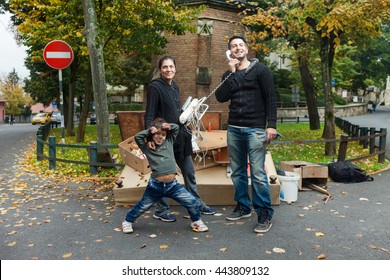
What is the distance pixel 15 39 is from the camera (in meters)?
25.9

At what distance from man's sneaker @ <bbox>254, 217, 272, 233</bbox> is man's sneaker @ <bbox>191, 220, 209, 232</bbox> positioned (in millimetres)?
616

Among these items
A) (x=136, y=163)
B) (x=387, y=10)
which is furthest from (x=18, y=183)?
(x=387, y=10)

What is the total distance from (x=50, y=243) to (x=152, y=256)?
1296 millimetres

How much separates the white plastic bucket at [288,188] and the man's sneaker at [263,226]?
1.50 meters

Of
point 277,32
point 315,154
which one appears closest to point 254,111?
point 315,154

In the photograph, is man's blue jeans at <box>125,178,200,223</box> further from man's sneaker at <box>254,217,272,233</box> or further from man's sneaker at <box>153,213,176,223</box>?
man's sneaker at <box>254,217,272,233</box>

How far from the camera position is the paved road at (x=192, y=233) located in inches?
167

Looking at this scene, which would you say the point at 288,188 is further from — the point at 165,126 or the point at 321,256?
the point at 165,126

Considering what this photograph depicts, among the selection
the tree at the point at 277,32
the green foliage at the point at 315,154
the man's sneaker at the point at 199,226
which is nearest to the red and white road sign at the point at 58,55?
the tree at the point at 277,32

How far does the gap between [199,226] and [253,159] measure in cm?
105

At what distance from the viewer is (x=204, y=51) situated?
1941cm

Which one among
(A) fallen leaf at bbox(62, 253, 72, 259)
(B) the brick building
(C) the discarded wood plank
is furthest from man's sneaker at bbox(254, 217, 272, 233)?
(B) the brick building

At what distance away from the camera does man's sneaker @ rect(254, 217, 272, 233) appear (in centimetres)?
486

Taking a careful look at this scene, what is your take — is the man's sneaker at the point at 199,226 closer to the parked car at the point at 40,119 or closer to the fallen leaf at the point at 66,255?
the fallen leaf at the point at 66,255
